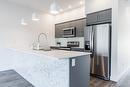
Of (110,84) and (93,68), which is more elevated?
(93,68)

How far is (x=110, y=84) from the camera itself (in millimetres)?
3285

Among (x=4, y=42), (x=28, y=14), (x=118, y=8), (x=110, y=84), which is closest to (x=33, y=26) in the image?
(x=28, y=14)

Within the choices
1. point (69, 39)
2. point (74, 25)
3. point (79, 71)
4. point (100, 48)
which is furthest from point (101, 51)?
point (69, 39)

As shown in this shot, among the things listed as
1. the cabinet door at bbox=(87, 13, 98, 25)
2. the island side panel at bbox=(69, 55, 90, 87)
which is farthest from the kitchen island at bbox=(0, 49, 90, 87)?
the cabinet door at bbox=(87, 13, 98, 25)

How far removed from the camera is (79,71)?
2.40 metres

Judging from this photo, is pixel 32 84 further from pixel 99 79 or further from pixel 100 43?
pixel 100 43

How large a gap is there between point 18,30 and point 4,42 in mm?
817

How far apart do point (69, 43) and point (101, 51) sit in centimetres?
240

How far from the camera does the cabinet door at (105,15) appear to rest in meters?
3.61

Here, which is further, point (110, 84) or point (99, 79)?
point (99, 79)

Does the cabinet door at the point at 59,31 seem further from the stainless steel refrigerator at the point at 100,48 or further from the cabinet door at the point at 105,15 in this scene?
the cabinet door at the point at 105,15

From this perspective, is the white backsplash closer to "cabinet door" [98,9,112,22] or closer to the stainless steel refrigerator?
the stainless steel refrigerator

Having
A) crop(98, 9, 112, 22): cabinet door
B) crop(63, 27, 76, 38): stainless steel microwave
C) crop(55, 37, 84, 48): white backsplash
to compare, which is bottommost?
crop(55, 37, 84, 48): white backsplash

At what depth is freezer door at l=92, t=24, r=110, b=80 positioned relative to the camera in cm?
355
